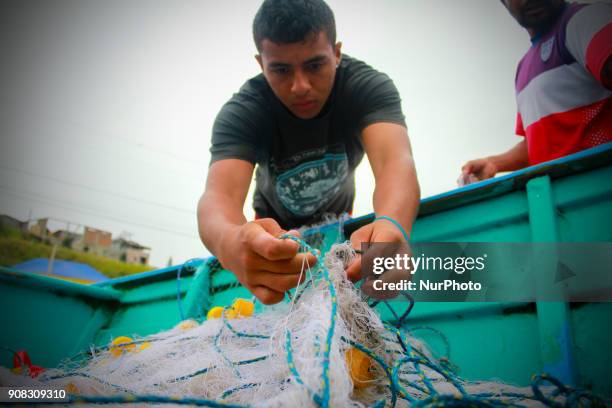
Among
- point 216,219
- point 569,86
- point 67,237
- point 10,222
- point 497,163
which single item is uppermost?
point 67,237

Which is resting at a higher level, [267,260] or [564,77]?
[564,77]

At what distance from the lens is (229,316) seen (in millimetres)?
1170

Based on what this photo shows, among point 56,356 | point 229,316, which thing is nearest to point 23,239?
point 56,356

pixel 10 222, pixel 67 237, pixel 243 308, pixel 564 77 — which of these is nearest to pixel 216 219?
pixel 243 308

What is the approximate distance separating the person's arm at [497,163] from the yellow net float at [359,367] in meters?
1.38

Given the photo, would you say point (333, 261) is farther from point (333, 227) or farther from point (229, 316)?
point (333, 227)

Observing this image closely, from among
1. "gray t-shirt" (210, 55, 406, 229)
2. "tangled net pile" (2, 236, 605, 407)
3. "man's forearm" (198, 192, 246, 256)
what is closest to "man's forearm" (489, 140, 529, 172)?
"gray t-shirt" (210, 55, 406, 229)

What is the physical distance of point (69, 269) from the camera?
14672 mm

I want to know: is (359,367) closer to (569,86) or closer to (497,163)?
(569,86)

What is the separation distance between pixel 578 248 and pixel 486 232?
0.27 metres

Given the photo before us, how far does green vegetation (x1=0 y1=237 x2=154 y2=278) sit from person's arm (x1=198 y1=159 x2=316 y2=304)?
1314cm

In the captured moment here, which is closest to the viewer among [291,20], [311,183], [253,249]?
[253,249]

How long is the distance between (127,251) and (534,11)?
19.6 m

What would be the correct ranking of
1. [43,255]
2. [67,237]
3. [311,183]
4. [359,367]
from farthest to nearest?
[67,237], [43,255], [311,183], [359,367]
